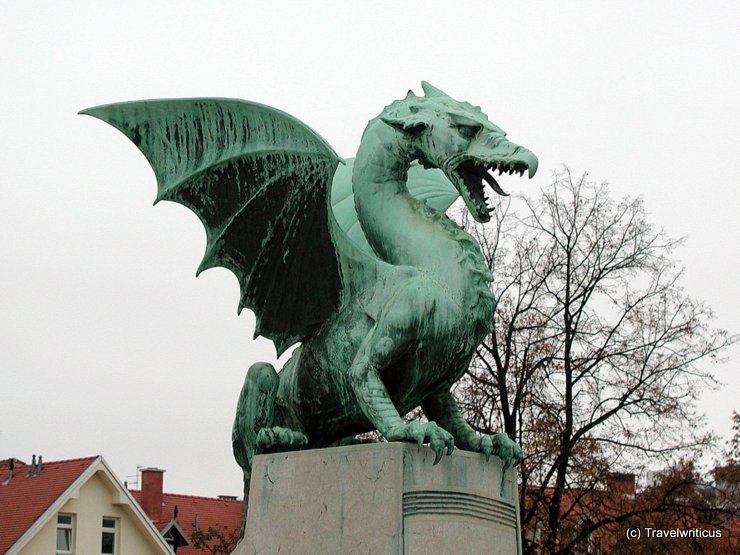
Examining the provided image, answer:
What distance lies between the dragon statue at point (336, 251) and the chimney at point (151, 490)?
86.1ft

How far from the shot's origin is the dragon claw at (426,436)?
5195 mm

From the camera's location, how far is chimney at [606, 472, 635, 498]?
55.7 feet

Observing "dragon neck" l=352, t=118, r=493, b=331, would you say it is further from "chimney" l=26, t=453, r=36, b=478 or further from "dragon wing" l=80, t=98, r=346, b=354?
"chimney" l=26, t=453, r=36, b=478

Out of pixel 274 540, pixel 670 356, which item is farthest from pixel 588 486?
pixel 274 540

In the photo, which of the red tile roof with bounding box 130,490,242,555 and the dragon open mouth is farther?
the red tile roof with bounding box 130,490,242,555

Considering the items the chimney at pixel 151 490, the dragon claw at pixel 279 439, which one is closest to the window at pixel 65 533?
the chimney at pixel 151 490

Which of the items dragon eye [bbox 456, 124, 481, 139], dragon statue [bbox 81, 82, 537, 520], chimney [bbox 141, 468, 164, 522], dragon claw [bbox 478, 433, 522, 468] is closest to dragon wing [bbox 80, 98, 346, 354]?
dragon statue [bbox 81, 82, 537, 520]

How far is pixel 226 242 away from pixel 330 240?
635 millimetres

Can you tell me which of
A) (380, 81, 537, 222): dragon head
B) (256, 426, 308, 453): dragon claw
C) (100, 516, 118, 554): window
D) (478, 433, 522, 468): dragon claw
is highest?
(380, 81, 537, 222): dragon head

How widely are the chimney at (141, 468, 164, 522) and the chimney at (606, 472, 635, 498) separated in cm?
1726

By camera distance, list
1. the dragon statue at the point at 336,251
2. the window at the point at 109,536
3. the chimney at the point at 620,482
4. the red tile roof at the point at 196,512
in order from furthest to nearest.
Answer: the red tile roof at the point at 196,512 < the window at the point at 109,536 < the chimney at the point at 620,482 < the dragon statue at the point at 336,251

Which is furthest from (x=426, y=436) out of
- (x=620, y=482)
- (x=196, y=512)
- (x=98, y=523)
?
(x=196, y=512)

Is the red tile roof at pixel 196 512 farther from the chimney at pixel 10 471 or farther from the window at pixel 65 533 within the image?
the chimney at pixel 10 471

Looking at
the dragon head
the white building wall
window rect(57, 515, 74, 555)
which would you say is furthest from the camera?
window rect(57, 515, 74, 555)
